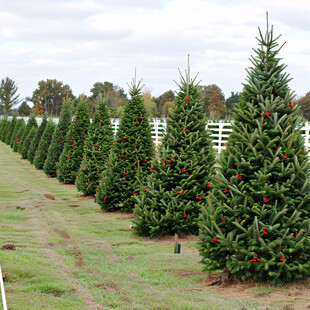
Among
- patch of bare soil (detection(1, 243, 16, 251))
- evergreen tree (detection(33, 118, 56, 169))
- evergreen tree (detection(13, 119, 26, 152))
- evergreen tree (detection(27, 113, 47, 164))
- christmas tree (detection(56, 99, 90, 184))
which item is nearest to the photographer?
patch of bare soil (detection(1, 243, 16, 251))

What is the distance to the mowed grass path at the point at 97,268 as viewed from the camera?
5879mm

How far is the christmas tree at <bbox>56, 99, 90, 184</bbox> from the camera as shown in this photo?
21.2 meters

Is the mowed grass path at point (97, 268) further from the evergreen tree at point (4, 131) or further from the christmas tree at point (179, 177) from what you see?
the evergreen tree at point (4, 131)

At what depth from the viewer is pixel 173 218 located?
33.7 ft

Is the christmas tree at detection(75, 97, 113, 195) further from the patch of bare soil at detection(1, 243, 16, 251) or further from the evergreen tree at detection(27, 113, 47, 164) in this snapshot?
the evergreen tree at detection(27, 113, 47, 164)

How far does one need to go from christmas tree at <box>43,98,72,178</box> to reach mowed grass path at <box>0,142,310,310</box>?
10495mm

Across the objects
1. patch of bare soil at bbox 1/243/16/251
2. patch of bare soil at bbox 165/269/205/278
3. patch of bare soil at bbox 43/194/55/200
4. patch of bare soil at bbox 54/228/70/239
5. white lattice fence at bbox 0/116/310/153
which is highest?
white lattice fence at bbox 0/116/310/153

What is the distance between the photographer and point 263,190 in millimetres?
6578

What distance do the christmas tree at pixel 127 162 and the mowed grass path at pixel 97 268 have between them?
588 millimetres

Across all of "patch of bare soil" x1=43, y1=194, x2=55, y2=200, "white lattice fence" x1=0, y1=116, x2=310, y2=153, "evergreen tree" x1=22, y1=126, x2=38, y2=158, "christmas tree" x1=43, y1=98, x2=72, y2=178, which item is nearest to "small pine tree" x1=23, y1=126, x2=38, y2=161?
"evergreen tree" x1=22, y1=126, x2=38, y2=158

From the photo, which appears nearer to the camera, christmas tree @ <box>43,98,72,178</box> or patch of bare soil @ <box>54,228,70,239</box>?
patch of bare soil @ <box>54,228,70,239</box>

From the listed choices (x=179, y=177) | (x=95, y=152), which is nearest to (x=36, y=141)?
(x=95, y=152)

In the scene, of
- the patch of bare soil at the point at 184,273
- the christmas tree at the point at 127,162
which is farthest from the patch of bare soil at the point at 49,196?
the patch of bare soil at the point at 184,273

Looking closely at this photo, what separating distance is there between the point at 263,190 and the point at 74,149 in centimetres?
1580
